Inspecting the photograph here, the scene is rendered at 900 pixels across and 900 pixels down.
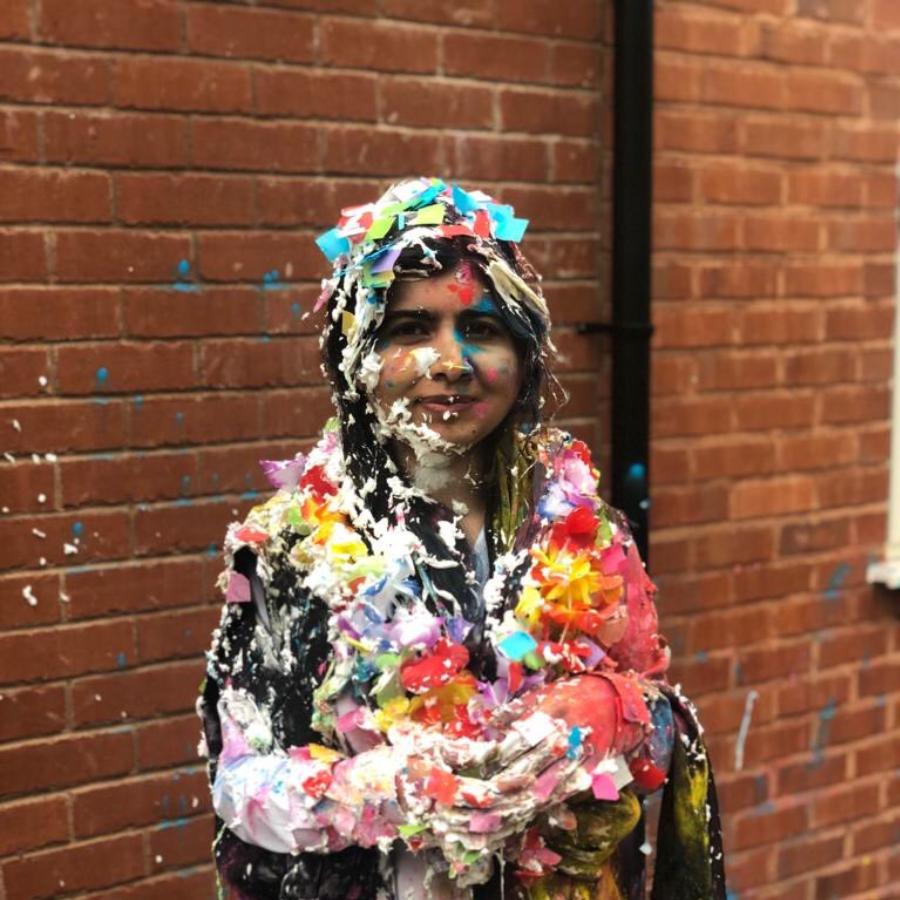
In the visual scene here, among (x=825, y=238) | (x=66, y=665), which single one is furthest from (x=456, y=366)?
(x=825, y=238)

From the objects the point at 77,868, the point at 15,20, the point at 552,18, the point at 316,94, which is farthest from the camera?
the point at 552,18

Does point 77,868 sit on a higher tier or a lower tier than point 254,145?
lower

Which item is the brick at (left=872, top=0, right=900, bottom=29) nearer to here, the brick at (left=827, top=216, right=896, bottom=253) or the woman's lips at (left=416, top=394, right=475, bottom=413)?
the brick at (left=827, top=216, right=896, bottom=253)

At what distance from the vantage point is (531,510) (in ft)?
5.73

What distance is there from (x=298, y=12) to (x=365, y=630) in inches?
65.2

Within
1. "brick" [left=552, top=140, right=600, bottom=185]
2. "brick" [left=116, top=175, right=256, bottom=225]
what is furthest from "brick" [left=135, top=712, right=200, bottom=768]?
"brick" [left=552, top=140, right=600, bottom=185]

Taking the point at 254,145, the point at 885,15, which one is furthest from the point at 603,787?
the point at 885,15

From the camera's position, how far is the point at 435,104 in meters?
2.78

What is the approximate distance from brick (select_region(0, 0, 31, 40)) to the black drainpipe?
1460 millimetres

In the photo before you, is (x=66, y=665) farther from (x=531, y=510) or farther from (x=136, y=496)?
(x=531, y=510)

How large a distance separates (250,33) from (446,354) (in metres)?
1.35

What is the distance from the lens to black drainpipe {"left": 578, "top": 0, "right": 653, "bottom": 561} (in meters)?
2.90

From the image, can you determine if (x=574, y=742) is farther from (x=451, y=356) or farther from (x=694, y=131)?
(x=694, y=131)

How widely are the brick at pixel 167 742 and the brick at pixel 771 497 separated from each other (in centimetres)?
164
